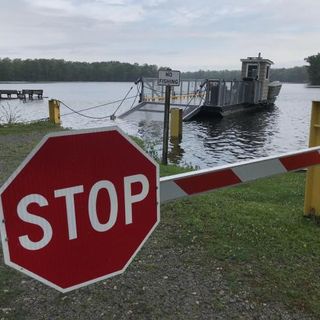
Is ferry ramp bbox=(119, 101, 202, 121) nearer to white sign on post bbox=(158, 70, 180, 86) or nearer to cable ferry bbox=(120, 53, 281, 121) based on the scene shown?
cable ferry bbox=(120, 53, 281, 121)

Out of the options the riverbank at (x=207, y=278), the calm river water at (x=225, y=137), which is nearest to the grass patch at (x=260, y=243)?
the riverbank at (x=207, y=278)

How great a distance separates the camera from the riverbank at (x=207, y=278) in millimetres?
2875

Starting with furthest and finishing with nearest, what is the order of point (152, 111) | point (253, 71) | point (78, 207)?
point (253, 71) < point (152, 111) < point (78, 207)

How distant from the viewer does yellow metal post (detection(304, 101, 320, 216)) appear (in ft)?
13.9

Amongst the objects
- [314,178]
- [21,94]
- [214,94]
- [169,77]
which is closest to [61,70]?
[21,94]

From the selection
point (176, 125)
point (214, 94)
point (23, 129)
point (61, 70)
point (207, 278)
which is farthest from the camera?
point (61, 70)

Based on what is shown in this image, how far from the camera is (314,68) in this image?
11312cm

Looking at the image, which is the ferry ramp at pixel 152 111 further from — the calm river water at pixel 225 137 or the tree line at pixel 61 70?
the tree line at pixel 61 70

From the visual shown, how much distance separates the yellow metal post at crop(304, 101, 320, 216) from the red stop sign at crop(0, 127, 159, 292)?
2698 millimetres

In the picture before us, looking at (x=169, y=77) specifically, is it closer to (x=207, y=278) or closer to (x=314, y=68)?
(x=207, y=278)

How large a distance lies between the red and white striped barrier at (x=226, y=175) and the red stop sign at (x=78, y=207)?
0.56 ft

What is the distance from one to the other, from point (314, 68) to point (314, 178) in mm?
118704

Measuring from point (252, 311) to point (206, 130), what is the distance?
21606 millimetres

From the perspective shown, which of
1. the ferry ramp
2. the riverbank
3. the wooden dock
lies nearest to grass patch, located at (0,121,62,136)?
the ferry ramp
